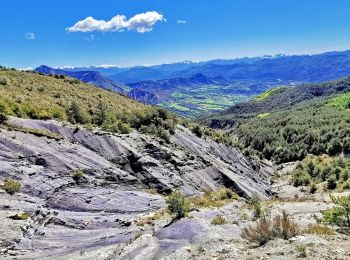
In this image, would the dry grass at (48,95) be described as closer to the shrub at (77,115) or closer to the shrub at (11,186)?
the shrub at (77,115)

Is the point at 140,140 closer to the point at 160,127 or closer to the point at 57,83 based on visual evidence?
the point at 160,127

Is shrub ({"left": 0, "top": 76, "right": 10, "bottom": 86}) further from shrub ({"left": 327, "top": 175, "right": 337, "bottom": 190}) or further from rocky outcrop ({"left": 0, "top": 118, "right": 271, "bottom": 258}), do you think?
shrub ({"left": 327, "top": 175, "right": 337, "bottom": 190})

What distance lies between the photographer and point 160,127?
165ft

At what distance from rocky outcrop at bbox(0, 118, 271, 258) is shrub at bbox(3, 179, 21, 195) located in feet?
1.33

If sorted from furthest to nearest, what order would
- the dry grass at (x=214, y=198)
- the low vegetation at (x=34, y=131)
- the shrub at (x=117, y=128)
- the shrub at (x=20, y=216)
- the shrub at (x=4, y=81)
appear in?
1. the shrub at (x=4, y=81)
2. the shrub at (x=117, y=128)
3. the low vegetation at (x=34, y=131)
4. the dry grass at (x=214, y=198)
5. the shrub at (x=20, y=216)

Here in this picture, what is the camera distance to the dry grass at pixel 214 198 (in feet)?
105

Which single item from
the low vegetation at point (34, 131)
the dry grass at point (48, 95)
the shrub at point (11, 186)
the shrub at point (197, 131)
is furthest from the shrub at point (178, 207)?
the shrub at point (197, 131)

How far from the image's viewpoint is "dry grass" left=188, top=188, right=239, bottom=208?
105 ft

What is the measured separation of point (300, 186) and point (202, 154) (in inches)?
646

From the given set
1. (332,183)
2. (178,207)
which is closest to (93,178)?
(178,207)

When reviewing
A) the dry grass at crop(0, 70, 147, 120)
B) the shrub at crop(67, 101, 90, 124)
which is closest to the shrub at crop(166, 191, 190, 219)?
the dry grass at crop(0, 70, 147, 120)

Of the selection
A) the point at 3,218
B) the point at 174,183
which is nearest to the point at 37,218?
the point at 3,218

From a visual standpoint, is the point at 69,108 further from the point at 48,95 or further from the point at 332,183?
the point at 332,183

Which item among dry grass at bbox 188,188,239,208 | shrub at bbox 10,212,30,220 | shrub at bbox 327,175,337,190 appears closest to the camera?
shrub at bbox 10,212,30,220
